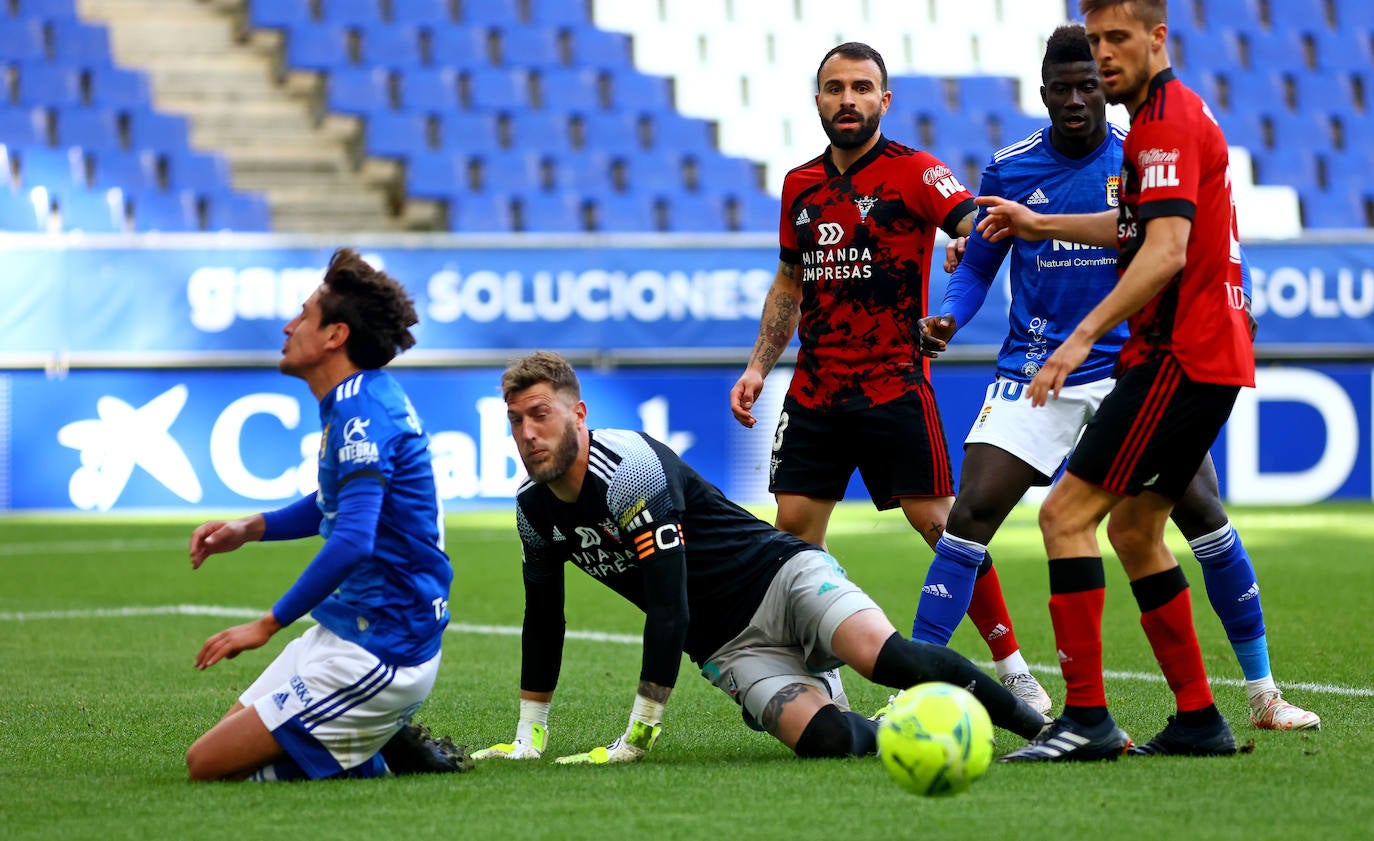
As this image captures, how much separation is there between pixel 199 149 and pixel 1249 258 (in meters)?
11.7

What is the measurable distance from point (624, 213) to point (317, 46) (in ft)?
13.7

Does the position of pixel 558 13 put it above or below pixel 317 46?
above

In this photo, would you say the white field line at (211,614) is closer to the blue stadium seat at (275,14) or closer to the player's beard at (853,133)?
the player's beard at (853,133)

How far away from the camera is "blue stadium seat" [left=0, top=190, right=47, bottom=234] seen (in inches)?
653

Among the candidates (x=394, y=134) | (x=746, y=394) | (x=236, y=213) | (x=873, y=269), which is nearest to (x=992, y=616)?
(x=746, y=394)

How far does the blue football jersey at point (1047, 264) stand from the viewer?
17.3ft

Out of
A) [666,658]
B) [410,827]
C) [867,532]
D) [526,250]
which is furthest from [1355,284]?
[410,827]

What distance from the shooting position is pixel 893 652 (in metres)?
4.51

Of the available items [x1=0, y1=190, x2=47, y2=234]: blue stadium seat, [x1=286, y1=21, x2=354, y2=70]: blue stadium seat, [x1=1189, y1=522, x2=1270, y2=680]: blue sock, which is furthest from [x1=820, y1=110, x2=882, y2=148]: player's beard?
[x1=286, y1=21, x2=354, y2=70]: blue stadium seat

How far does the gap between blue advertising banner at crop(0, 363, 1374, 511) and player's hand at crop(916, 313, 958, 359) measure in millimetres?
9240

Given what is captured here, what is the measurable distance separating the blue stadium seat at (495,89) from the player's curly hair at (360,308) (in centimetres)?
1654

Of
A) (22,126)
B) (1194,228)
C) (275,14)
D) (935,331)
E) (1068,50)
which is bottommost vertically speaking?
(935,331)

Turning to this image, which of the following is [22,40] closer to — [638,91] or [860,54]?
[638,91]

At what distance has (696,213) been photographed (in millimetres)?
20234
